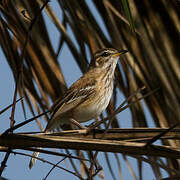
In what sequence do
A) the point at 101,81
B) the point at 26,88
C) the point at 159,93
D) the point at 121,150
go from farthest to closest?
1. the point at 101,81
2. the point at 159,93
3. the point at 26,88
4. the point at 121,150

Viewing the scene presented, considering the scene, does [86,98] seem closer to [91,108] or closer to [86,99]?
[86,99]

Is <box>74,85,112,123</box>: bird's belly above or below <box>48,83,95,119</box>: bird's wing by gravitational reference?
below

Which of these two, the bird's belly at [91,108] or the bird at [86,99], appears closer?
the bird at [86,99]

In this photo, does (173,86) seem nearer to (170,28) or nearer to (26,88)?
(170,28)

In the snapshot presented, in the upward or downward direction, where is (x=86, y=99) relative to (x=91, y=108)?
upward

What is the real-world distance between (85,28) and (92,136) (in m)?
1.26

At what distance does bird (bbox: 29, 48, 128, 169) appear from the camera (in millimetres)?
4141

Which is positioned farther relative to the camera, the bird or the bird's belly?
the bird's belly

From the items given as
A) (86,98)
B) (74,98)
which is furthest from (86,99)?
(74,98)

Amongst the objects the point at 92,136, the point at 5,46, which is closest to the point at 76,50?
the point at 5,46

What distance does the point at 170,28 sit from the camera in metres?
3.51

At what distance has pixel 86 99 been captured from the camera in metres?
4.47

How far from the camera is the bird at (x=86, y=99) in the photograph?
4141 mm

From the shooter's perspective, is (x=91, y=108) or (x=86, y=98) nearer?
(x=91, y=108)
